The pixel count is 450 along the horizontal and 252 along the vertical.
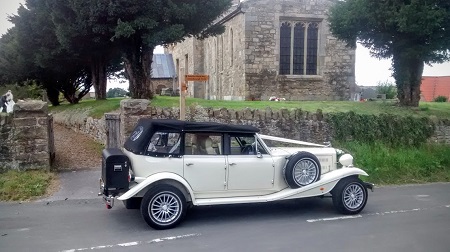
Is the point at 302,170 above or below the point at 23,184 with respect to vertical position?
above

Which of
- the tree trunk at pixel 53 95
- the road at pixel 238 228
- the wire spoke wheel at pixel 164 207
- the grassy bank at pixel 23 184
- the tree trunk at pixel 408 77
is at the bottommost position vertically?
the road at pixel 238 228

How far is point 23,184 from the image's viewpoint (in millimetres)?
9617

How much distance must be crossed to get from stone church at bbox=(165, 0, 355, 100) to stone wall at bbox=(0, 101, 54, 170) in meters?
15.4

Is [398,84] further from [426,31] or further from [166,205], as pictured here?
[166,205]

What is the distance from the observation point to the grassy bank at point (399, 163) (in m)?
11.5

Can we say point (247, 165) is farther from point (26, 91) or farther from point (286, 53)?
point (26, 91)

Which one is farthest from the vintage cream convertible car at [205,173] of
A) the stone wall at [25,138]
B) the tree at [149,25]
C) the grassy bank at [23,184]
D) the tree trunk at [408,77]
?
the tree trunk at [408,77]

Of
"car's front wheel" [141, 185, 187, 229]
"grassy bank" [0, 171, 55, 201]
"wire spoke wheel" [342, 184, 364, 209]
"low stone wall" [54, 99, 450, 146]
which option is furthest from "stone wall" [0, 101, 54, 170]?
"wire spoke wheel" [342, 184, 364, 209]

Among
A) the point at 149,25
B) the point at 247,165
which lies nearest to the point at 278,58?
the point at 149,25

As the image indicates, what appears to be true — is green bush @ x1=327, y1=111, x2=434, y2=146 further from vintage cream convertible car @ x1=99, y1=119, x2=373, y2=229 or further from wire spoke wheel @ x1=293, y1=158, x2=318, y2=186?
→ wire spoke wheel @ x1=293, y1=158, x2=318, y2=186

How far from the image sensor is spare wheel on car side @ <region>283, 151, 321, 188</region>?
7.69 meters

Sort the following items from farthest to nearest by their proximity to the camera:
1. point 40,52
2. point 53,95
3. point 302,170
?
point 53,95 → point 40,52 → point 302,170

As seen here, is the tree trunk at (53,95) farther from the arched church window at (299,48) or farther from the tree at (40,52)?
the arched church window at (299,48)

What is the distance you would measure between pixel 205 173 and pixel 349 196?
2.80m
